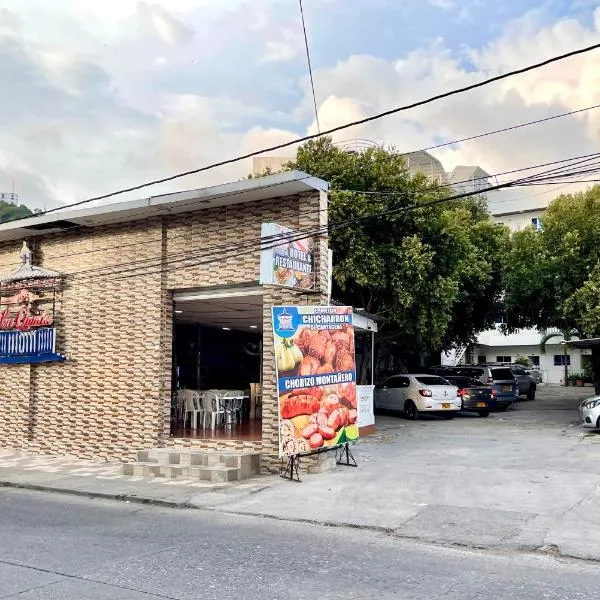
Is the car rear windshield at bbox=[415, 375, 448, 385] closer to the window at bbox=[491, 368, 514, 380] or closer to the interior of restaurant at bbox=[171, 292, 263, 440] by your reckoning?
the window at bbox=[491, 368, 514, 380]

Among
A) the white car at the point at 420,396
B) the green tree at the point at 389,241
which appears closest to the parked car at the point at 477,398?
the white car at the point at 420,396

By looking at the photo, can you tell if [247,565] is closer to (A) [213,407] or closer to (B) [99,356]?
(B) [99,356]

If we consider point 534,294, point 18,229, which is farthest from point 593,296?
point 18,229

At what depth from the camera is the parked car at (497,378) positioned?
85.8 feet

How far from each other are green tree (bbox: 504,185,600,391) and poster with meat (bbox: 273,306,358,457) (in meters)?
11.0

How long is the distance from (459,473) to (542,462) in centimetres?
205

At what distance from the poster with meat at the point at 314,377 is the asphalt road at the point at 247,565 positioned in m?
2.80

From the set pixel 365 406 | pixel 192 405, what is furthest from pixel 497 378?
pixel 192 405

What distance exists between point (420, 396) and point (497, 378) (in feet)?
19.7

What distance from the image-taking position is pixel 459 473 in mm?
12297

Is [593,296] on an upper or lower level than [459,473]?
upper

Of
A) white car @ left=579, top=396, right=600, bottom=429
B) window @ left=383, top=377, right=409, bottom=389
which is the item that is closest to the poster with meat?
white car @ left=579, top=396, right=600, bottom=429

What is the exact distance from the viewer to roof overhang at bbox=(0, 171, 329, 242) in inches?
521

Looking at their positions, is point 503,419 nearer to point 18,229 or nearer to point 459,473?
point 459,473
